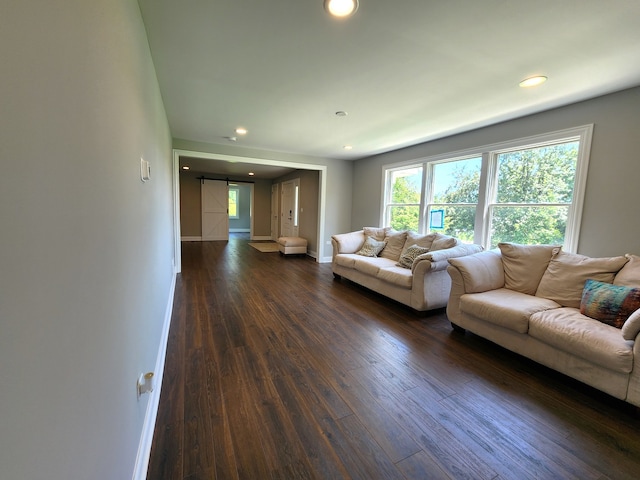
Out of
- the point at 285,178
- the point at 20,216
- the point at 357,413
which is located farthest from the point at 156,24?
the point at 285,178

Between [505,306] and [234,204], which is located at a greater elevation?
[234,204]

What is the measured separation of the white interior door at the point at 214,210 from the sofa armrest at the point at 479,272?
7922 millimetres

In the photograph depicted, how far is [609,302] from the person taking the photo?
2.07 meters

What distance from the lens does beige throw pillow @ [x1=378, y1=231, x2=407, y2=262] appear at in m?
4.39

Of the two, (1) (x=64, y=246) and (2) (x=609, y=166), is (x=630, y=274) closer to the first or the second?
(2) (x=609, y=166)

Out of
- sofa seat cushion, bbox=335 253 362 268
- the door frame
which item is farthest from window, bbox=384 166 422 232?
the door frame

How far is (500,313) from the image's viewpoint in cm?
237

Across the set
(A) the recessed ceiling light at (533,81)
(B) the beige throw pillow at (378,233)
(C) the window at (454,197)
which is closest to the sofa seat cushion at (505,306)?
(C) the window at (454,197)

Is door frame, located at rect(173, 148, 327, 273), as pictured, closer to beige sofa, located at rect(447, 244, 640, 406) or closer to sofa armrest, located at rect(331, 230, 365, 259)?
sofa armrest, located at rect(331, 230, 365, 259)

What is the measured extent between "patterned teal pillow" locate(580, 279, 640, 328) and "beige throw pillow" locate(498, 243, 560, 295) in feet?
1.59

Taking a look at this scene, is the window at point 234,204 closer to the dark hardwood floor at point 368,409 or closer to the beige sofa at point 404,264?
the beige sofa at point 404,264

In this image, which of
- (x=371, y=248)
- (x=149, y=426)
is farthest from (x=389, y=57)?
(x=371, y=248)

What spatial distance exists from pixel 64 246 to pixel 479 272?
10.2ft

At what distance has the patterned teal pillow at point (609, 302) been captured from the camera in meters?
1.97
